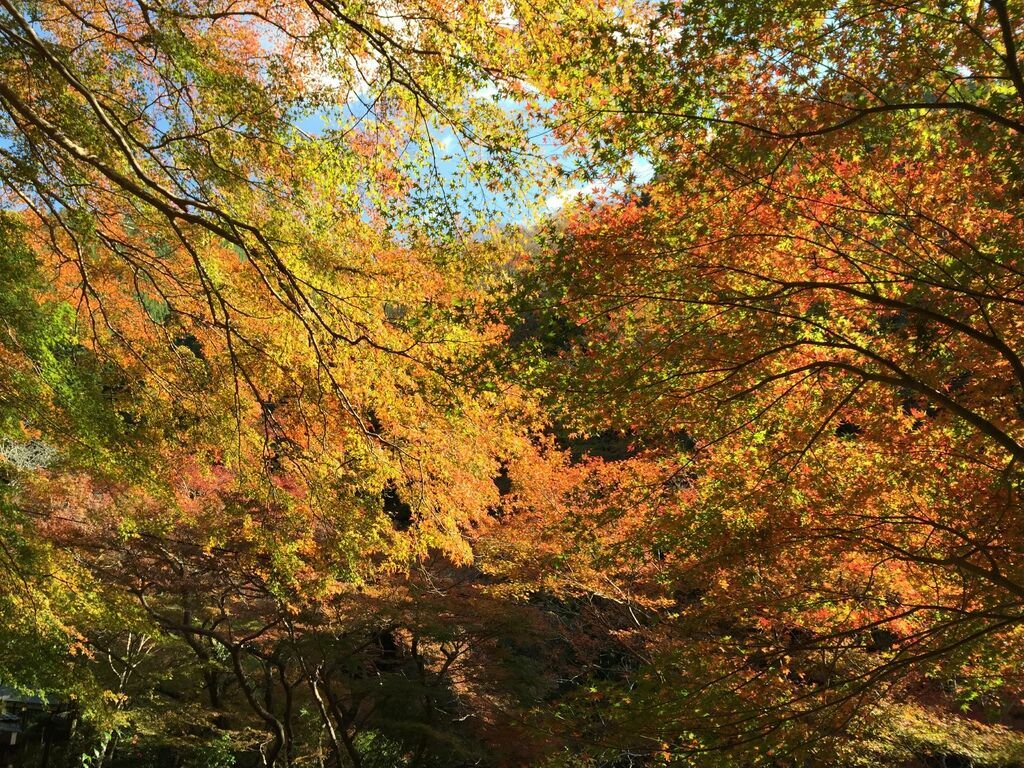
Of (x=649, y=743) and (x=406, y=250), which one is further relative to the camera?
(x=406, y=250)

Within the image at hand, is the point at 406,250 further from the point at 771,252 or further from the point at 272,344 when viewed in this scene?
the point at 771,252

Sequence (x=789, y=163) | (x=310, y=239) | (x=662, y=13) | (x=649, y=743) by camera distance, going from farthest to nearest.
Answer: (x=649, y=743), (x=310, y=239), (x=789, y=163), (x=662, y=13)

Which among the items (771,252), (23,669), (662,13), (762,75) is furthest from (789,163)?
(23,669)

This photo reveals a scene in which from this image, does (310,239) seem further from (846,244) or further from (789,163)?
(846,244)

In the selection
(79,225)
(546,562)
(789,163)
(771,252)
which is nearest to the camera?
(789,163)

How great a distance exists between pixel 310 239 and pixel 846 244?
141 inches

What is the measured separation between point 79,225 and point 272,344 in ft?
5.18

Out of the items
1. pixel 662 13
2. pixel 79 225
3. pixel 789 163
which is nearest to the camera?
pixel 662 13

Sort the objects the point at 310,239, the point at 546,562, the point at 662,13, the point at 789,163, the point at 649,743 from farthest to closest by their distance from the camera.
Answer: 1. the point at 546,562
2. the point at 649,743
3. the point at 310,239
4. the point at 789,163
5. the point at 662,13

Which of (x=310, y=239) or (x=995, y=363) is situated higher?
(x=310, y=239)

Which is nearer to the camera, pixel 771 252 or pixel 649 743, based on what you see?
pixel 771 252

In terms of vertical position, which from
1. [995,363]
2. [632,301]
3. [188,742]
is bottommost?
[188,742]

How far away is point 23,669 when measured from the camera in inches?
210

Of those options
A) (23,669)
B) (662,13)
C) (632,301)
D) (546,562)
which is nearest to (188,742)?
(23,669)
